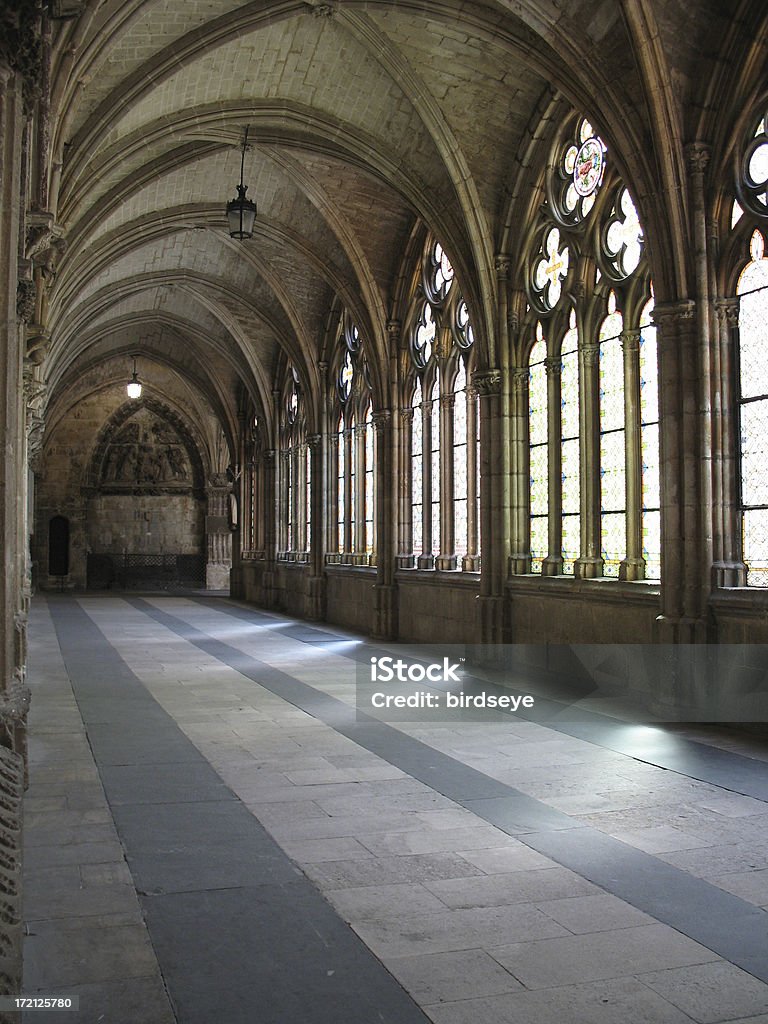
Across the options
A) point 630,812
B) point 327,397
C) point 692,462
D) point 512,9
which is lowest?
point 630,812

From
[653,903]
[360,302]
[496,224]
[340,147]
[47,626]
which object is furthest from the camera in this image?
[47,626]

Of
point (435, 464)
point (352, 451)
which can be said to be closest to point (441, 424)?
point (435, 464)

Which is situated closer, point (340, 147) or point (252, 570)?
point (340, 147)

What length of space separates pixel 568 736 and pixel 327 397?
12.9m

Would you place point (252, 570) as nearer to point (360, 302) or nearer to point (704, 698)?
point (360, 302)

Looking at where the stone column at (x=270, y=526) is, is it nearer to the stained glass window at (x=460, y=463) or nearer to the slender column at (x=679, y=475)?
the stained glass window at (x=460, y=463)

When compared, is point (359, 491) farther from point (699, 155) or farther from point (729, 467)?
point (699, 155)

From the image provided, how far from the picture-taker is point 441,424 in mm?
13961

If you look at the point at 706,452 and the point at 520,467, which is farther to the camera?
the point at 520,467

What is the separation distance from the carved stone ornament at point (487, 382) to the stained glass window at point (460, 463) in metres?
1.36

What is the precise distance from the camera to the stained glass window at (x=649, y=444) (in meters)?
9.46

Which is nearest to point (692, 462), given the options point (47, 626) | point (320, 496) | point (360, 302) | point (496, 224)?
point (496, 224)

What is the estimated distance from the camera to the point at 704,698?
820cm

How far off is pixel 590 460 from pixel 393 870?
21.9ft
